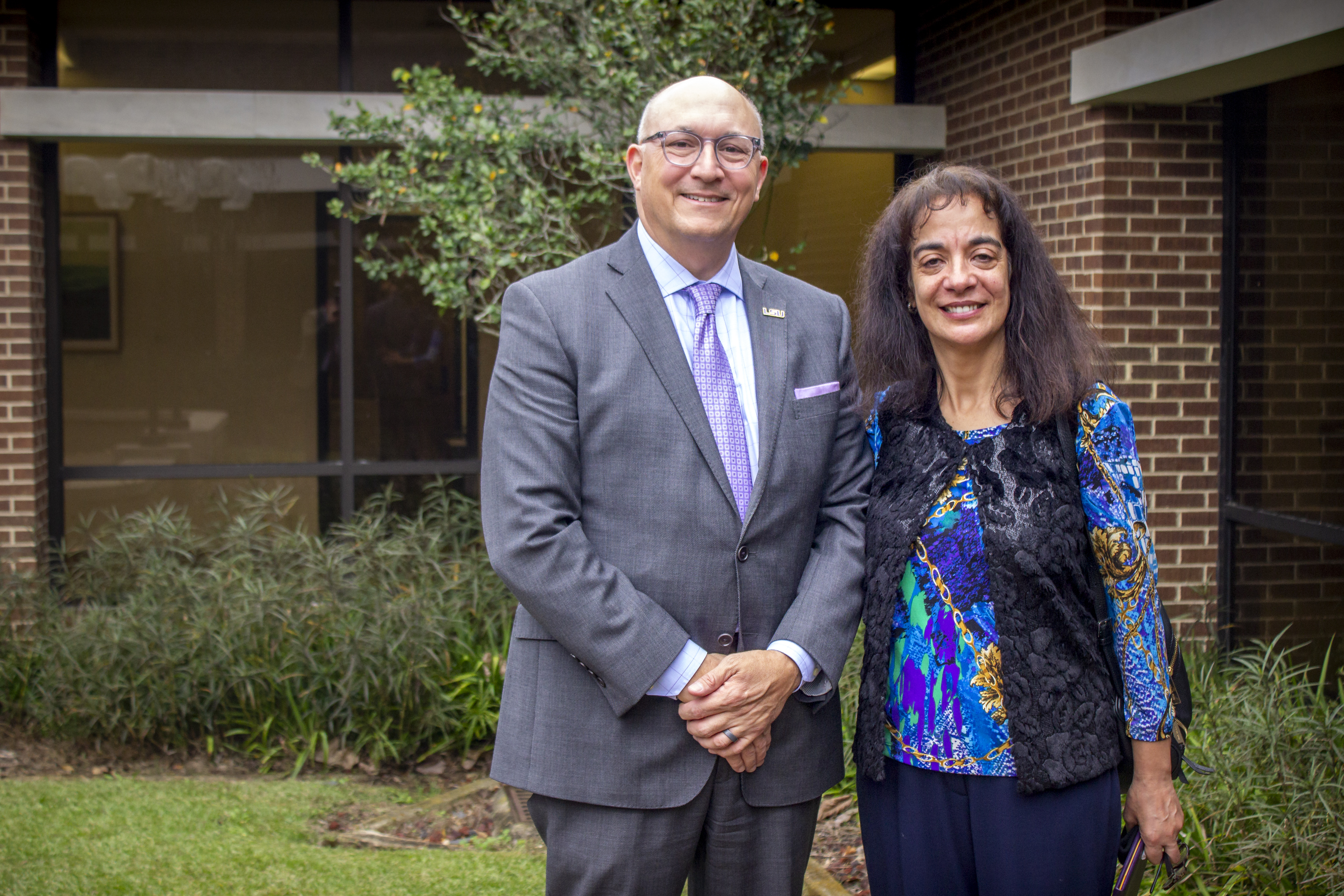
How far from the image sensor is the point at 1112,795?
7.30ft

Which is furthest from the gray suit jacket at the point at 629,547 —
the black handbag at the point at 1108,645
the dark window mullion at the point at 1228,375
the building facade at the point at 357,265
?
the dark window mullion at the point at 1228,375

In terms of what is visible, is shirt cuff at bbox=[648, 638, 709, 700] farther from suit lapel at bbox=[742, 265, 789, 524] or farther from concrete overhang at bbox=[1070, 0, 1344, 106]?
concrete overhang at bbox=[1070, 0, 1344, 106]

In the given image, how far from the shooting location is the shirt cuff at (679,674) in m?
2.23

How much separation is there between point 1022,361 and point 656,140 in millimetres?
853

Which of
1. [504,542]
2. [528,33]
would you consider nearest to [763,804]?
[504,542]

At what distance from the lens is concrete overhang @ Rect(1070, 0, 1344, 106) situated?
442 centimetres

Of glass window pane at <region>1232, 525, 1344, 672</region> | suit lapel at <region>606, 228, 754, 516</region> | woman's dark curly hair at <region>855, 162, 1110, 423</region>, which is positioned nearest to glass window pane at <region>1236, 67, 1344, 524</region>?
glass window pane at <region>1232, 525, 1344, 672</region>

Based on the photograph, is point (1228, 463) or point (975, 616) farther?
point (1228, 463)

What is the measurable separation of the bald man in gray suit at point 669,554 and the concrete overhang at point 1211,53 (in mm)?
3027

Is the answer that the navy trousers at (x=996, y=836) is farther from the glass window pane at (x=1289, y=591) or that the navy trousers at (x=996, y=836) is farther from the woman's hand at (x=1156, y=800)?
the glass window pane at (x=1289, y=591)

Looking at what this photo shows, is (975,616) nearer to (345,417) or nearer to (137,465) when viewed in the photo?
(345,417)

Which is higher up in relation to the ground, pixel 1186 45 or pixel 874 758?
pixel 1186 45

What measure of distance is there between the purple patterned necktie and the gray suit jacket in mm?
39

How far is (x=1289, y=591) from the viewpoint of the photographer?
207 inches
